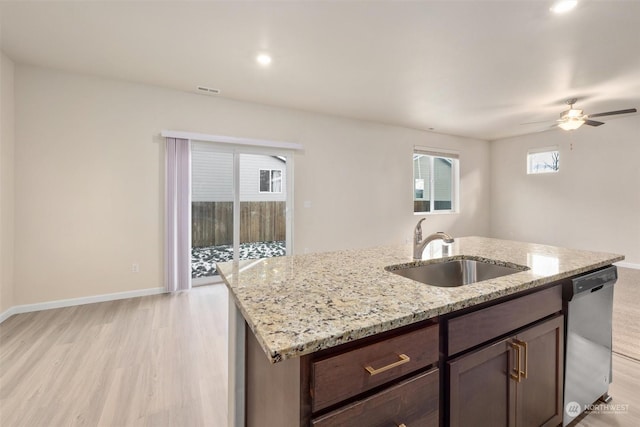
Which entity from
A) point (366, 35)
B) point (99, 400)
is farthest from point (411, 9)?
point (99, 400)

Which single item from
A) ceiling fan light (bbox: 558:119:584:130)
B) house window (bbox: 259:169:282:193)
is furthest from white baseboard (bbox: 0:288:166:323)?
ceiling fan light (bbox: 558:119:584:130)

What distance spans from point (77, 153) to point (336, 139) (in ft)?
11.9

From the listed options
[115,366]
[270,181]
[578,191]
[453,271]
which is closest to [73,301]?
[115,366]

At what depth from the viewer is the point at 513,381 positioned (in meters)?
1.19

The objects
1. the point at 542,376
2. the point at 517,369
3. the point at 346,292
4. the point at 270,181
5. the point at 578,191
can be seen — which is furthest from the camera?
the point at 578,191

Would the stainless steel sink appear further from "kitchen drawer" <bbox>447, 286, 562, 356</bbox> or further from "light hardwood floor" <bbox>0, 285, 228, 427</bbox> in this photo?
"light hardwood floor" <bbox>0, 285, 228, 427</bbox>

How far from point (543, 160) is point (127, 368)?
794 cm

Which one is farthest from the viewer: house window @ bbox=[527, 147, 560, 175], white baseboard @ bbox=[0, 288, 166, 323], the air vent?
house window @ bbox=[527, 147, 560, 175]

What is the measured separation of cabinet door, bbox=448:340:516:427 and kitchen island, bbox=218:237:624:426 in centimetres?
1

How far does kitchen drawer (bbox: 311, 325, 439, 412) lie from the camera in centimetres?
73

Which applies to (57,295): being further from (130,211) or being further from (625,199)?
(625,199)

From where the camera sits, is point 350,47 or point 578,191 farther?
point 578,191

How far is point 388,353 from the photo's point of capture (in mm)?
838

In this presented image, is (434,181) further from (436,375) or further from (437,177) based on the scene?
(436,375)
